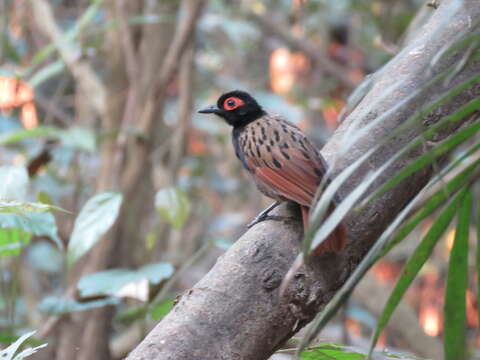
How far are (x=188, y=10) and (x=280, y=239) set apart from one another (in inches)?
93.7

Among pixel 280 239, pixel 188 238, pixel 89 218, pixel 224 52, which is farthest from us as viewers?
pixel 224 52

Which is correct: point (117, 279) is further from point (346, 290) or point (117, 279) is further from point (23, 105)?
point (23, 105)

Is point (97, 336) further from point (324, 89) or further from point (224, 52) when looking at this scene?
point (224, 52)

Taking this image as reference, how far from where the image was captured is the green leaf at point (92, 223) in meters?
2.44

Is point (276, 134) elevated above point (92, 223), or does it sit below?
above

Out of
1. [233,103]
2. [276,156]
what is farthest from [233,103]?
[276,156]

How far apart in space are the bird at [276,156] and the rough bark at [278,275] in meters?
0.07

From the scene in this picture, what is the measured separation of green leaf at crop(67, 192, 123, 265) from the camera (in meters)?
2.44

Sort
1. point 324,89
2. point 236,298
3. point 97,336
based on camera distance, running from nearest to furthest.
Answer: point 236,298 < point 97,336 < point 324,89

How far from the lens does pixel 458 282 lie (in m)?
1.39

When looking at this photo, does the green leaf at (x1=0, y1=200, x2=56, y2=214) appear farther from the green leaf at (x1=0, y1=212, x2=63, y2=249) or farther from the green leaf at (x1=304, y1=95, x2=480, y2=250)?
the green leaf at (x1=304, y1=95, x2=480, y2=250)

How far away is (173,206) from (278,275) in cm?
140

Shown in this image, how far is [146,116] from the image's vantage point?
368cm

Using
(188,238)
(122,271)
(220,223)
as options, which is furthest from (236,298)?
(188,238)
